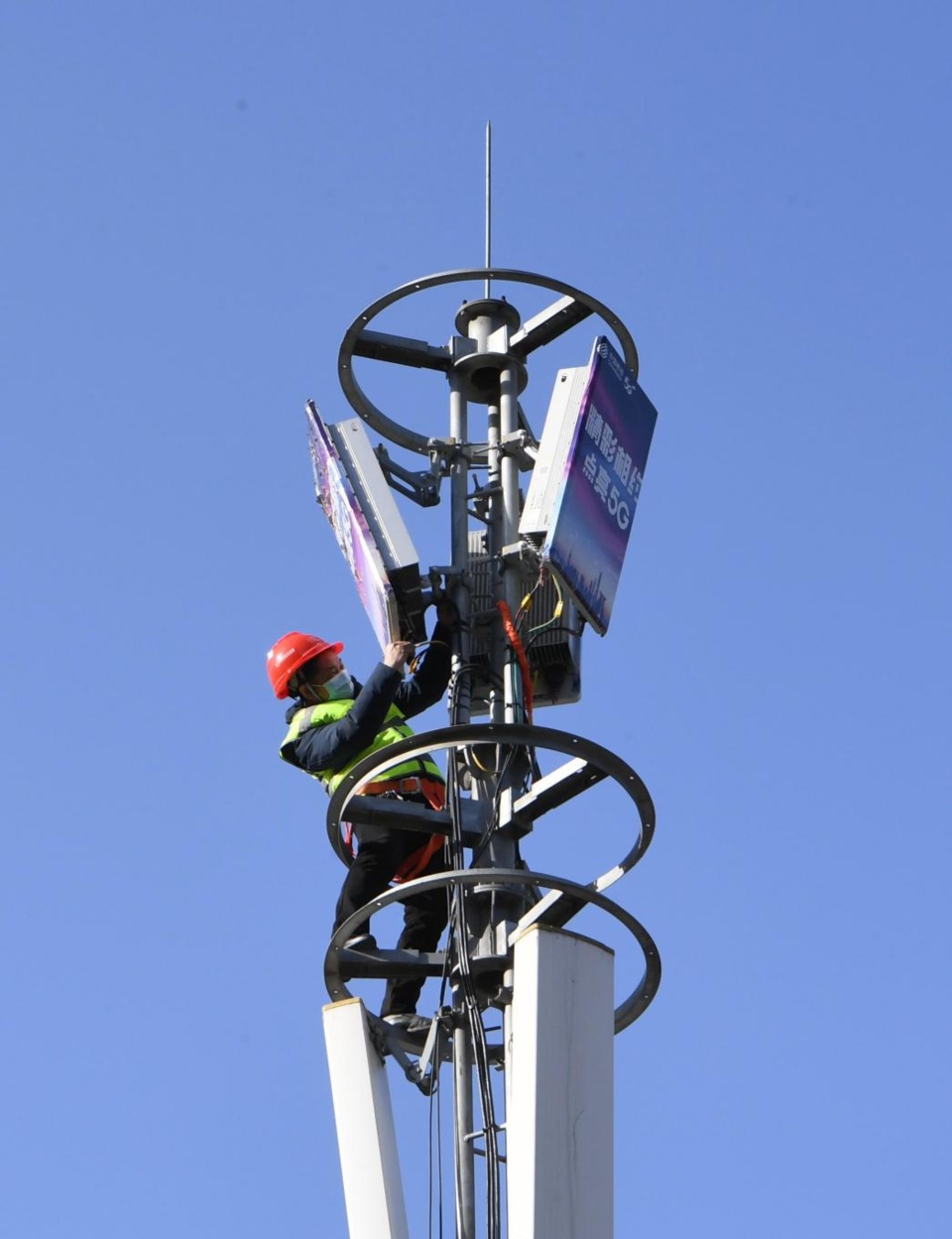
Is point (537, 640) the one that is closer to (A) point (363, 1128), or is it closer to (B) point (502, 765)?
(B) point (502, 765)

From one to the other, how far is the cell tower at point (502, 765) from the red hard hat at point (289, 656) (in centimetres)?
62

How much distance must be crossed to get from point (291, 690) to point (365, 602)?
0.89 m

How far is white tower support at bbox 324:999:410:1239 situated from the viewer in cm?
922

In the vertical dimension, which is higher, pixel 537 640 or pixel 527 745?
pixel 537 640

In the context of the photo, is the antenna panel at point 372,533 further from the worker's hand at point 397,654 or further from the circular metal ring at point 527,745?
the circular metal ring at point 527,745

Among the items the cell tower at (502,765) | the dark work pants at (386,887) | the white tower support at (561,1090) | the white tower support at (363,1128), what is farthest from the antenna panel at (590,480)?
the white tower support at (363,1128)

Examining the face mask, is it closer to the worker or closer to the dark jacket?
the worker

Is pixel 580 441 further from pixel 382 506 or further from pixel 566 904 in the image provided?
pixel 566 904

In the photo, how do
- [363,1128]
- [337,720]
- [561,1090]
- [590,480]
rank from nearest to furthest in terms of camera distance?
[561,1090] < [363,1128] < [590,480] < [337,720]

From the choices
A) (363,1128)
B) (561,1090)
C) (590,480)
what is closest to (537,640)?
(590,480)

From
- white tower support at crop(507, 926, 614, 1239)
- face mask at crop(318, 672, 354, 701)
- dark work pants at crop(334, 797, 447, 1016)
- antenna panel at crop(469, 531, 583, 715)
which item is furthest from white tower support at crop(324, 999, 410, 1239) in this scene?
face mask at crop(318, 672, 354, 701)

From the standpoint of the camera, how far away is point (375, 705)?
10.4m


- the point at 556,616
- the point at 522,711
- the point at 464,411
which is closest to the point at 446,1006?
the point at 522,711

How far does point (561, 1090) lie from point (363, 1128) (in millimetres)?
1143
